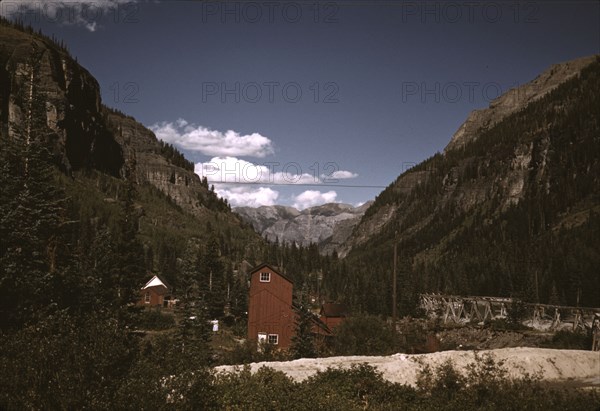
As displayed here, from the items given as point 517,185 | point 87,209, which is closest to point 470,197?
point 517,185

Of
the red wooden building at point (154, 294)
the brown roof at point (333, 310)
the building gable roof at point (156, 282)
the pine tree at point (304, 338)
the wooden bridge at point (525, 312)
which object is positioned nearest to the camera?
the pine tree at point (304, 338)

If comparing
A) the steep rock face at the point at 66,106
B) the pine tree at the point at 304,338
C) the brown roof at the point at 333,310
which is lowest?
the brown roof at the point at 333,310

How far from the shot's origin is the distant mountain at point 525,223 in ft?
247

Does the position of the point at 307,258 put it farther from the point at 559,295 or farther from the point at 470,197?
the point at 559,295

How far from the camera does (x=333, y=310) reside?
56.3 metres

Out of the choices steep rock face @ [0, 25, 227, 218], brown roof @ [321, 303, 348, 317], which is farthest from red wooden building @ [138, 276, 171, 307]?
steep rock face @ [0, 25, 227, 218]

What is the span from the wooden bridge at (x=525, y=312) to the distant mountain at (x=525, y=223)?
124 inches

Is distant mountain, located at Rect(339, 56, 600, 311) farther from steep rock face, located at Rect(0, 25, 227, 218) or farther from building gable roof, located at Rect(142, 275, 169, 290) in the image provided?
steep rock face, located at Rect(0, 25, 227, 218)

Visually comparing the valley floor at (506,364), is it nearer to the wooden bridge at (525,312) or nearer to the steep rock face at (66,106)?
the wooden bridge at (525,312)

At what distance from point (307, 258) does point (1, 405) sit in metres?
151

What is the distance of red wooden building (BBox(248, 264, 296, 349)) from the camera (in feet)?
129

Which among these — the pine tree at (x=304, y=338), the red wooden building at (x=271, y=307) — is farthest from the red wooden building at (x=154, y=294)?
the pine tree at (x=304, y=338)

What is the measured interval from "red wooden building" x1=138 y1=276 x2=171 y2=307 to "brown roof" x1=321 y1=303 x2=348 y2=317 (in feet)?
108

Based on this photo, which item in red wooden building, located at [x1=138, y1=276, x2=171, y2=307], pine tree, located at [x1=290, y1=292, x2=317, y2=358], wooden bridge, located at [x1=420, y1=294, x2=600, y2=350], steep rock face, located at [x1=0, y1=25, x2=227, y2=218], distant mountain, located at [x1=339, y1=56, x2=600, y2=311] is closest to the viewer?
pine tree, located at [x1=290, y1=292, x2=317, y2=358]
